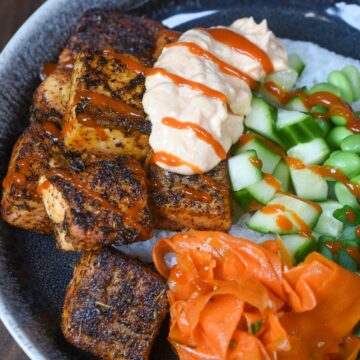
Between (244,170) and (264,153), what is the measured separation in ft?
0.74

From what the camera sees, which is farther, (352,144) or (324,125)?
(324,125)

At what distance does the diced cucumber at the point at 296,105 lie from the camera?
3.80 metres

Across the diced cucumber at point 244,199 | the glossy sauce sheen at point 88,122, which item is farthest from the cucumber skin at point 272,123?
the glossy sauce sheen at point 88,122

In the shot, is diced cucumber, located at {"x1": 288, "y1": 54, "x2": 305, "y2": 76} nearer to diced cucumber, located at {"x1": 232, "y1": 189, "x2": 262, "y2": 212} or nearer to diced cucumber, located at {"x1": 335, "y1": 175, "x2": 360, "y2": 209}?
diced cucumber, located at {"x1": 335, "y1": 175, "x2": 360, "y2": 209}

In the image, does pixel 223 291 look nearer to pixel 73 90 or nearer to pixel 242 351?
pixel 242 351

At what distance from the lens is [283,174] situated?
366 cm

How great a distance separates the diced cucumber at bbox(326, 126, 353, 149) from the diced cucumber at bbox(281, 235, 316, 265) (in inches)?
28.6

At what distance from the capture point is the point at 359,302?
3117 millimetres

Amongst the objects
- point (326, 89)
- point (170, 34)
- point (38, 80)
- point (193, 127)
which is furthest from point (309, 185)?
point (38, 80)

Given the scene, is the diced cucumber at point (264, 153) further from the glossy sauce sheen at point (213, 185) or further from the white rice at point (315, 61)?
the white rice at point (315, 61)

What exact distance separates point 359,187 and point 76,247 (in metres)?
1.74

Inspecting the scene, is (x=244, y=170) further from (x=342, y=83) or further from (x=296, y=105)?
(x=342, y=83)

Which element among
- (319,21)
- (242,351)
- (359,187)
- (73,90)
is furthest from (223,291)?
(319,21)

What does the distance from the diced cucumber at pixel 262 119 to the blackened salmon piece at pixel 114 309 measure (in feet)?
3.93
